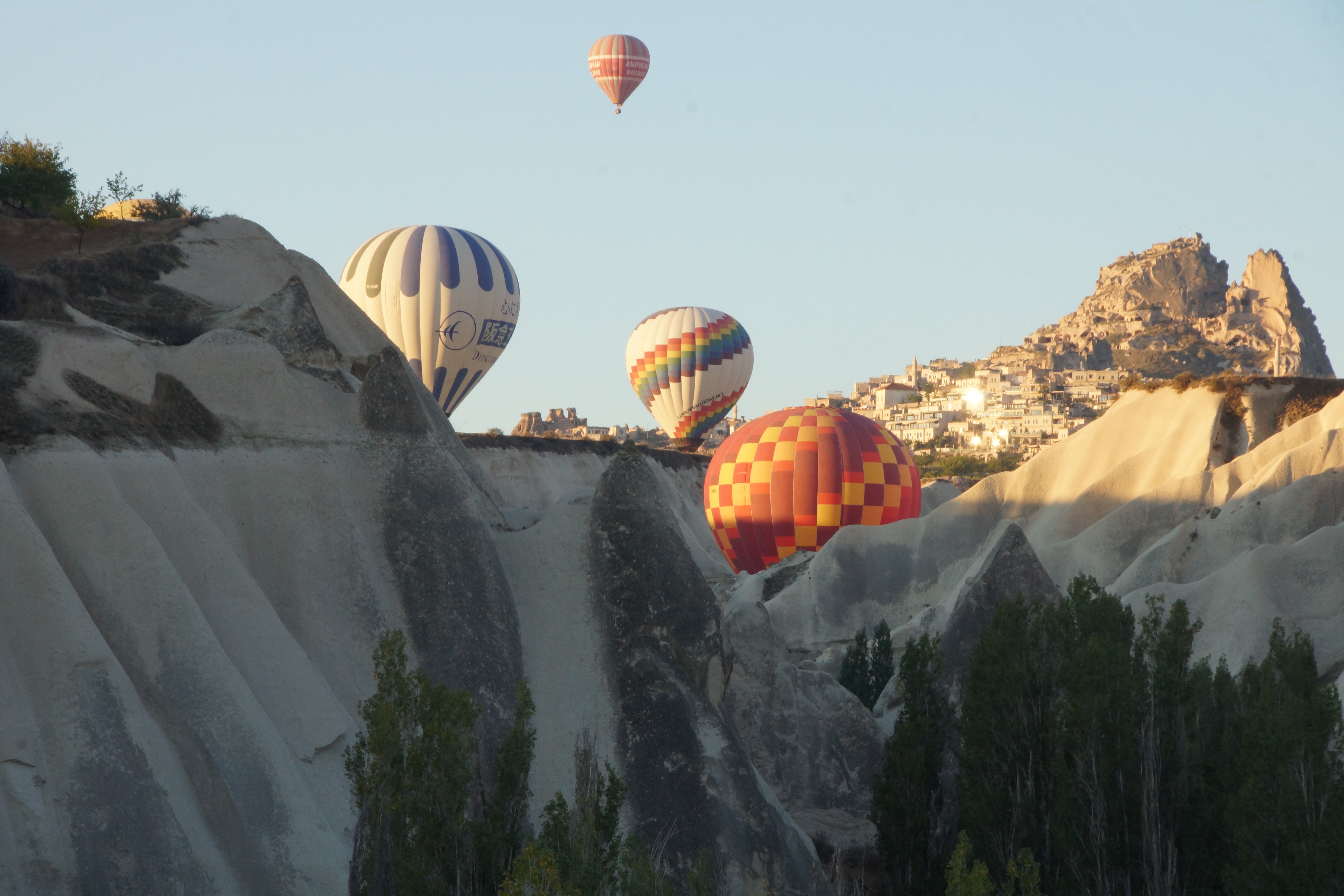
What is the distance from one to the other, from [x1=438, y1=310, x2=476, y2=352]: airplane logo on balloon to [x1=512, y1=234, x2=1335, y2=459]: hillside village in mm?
84455

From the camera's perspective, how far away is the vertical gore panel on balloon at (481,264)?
150 feet

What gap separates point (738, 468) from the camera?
145ft

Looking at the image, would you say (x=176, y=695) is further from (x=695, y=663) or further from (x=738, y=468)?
(x=738, y=468)

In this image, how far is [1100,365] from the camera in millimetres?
180000

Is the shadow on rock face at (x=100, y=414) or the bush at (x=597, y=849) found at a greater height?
the shadow on rock face at (x=100, y=414)

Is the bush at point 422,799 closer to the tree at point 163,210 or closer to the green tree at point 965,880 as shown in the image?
the green tree at point 965,880

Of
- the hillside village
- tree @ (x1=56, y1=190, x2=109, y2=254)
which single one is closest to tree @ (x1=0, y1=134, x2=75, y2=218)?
tree @ (x1=56, y1=190, x2=109, y2=254)

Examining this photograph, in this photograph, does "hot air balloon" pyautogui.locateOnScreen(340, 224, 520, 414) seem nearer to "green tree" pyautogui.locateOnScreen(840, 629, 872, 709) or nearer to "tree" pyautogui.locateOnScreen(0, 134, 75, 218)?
"tree" pyautogui.locateOnScreen(0, 134, 75, 218)

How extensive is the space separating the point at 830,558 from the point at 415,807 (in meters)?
27.6

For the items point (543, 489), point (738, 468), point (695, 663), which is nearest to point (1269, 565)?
point (695, 663)

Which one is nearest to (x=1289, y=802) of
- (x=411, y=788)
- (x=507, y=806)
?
(x=507, y=806)

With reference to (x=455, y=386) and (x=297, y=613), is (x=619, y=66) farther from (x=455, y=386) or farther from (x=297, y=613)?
(x=297, y=613)

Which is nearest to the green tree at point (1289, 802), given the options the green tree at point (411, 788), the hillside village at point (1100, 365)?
the green tree at point (411, 788)

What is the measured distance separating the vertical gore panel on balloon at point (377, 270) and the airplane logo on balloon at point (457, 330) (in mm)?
2541
